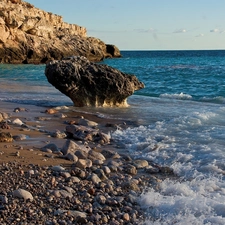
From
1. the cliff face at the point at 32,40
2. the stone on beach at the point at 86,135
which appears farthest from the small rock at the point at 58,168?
the cliff face at the point at 32,40

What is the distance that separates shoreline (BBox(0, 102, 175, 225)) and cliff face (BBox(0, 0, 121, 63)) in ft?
143

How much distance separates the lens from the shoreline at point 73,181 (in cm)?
417

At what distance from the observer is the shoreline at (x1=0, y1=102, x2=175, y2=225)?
4168 mm

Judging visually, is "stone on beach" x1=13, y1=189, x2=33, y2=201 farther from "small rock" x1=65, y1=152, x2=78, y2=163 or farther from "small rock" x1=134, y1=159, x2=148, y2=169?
"small rock" x1=134, y1=159, x2=148, y2=169

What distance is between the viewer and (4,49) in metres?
49.4

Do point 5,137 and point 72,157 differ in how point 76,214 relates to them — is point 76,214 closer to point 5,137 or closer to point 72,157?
point 72,157

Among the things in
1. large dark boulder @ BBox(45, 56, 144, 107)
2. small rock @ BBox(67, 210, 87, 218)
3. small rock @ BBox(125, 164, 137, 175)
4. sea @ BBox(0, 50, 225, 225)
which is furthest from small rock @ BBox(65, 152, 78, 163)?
large dark boulder @ BBox(45, 56, 144, 107)

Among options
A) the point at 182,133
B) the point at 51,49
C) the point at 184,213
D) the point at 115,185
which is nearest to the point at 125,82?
the point at 182,133

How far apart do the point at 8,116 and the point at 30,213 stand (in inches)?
266

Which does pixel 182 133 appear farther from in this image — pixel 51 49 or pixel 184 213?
pixel 51 49

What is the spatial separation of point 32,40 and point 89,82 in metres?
42.5

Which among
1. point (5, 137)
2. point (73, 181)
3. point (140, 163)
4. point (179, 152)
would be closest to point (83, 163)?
point (73, 181)

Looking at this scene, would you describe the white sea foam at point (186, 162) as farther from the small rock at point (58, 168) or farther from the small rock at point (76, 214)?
the small rock at point (58, 168)

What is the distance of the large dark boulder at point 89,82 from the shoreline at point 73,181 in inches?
181
